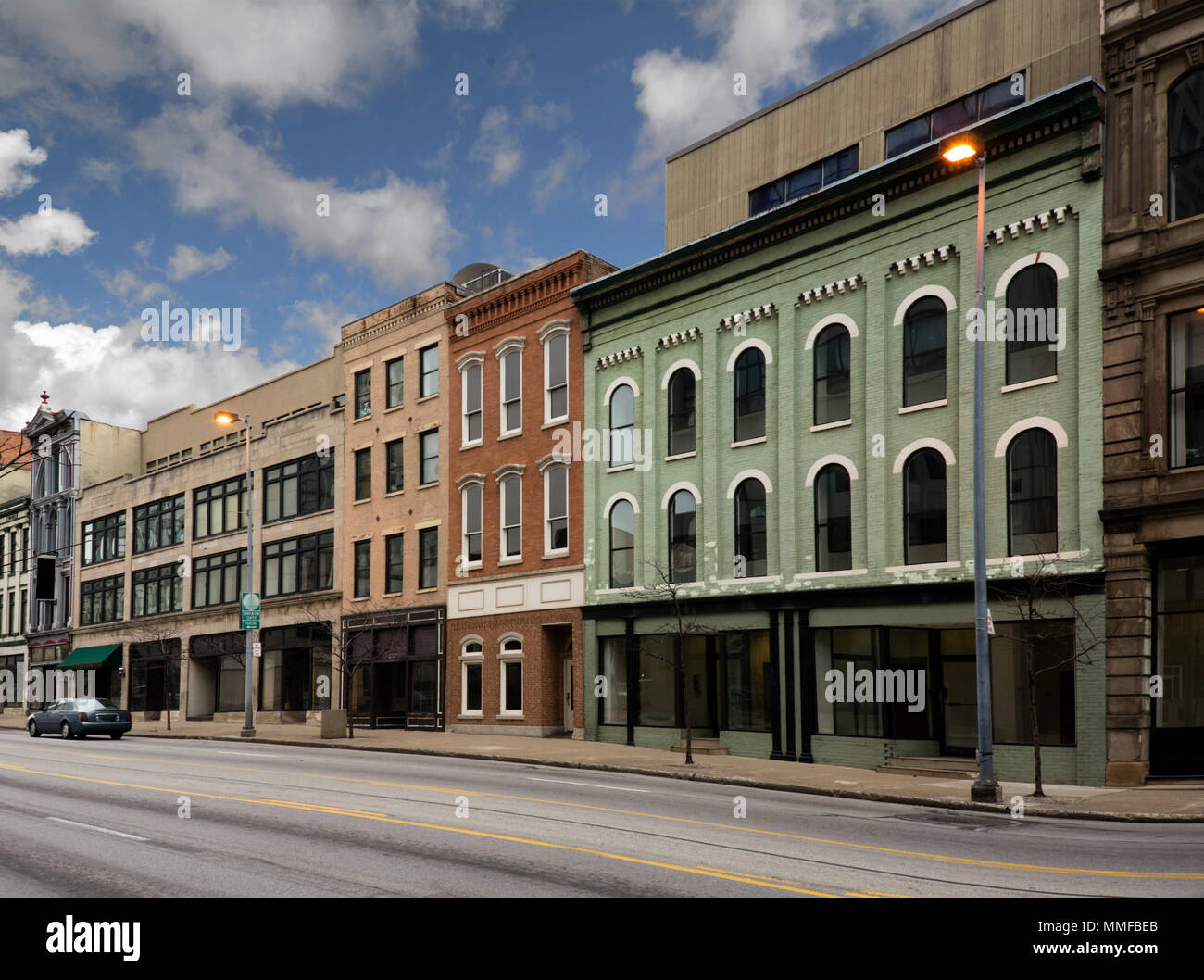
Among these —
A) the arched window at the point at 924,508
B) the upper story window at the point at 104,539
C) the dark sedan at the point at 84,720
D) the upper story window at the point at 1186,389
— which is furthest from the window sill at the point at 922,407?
the upper story window at the point at 104,539

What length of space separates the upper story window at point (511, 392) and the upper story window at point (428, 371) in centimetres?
371

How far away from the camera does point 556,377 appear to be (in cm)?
3416

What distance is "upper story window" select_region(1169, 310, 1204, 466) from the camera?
2038cm

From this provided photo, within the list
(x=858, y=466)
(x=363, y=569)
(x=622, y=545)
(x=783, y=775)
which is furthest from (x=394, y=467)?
(x=783, y=775)

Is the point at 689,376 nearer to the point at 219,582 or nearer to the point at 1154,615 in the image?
the point at 1154,615

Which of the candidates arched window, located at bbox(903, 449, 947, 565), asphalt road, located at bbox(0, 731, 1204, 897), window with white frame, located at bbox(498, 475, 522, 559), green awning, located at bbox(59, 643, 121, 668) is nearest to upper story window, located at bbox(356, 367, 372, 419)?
window with white frame, located at bbox(498, 475, 522, 559)

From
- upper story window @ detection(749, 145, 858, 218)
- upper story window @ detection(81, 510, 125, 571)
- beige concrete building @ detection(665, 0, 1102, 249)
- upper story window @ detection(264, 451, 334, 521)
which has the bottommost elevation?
upper story window @ detection(81, 510, 125, 571)

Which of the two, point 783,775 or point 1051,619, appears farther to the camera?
point 783,775

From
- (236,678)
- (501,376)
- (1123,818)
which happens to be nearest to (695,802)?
(1123,818)

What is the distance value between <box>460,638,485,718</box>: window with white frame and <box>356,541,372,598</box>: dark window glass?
590 cm

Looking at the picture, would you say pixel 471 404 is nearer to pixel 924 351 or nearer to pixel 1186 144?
pixel 924 351

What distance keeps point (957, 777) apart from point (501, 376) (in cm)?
1959

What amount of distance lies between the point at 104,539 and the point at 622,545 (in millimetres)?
38787

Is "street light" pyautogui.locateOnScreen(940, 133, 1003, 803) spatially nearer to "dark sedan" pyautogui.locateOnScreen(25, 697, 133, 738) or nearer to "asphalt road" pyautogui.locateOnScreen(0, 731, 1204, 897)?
"asphalt road" pyautogui.locateOnScreen(0, 731, 1204, 897)
